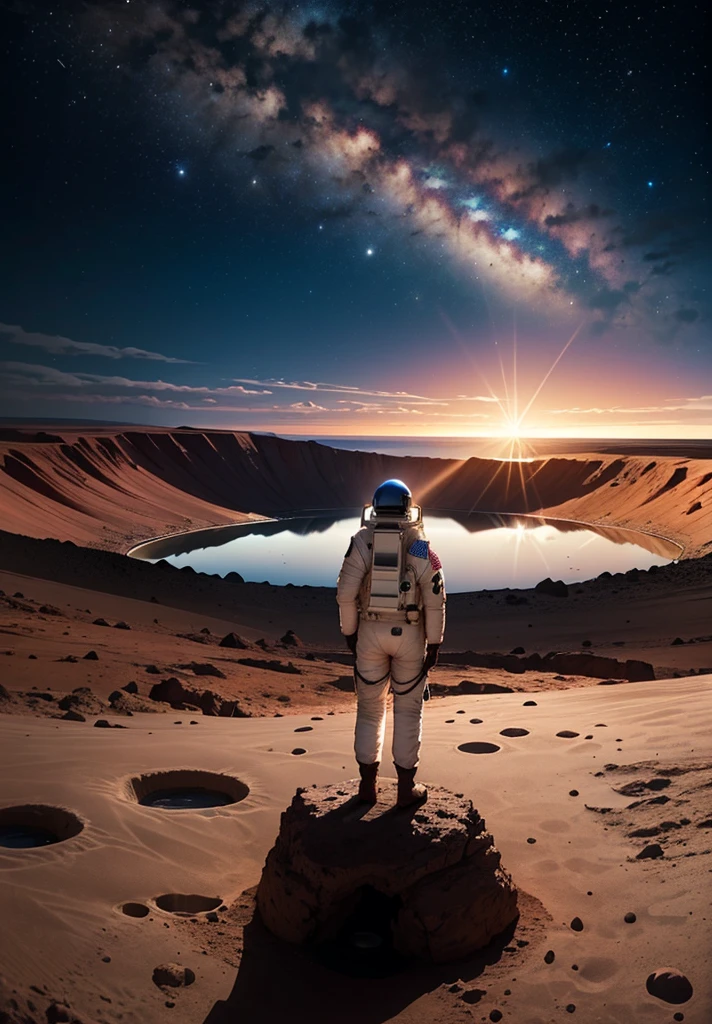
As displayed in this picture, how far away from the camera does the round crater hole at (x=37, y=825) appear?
15.6ft

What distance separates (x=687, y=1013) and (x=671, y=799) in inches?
83.1

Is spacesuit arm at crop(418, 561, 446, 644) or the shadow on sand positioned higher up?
spacesuit arm at crop(418, 561, 446, 644)

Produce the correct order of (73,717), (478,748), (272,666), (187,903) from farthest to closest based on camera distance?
(272,666)
(73,717)
(478,748)
(187,903)

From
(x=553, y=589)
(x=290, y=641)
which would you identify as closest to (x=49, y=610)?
(x=290, y=641)

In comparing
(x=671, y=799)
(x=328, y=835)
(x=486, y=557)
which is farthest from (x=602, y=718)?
(x=486, y=557)

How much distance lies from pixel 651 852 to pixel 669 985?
1.26m

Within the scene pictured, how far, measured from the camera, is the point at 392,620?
4.55m

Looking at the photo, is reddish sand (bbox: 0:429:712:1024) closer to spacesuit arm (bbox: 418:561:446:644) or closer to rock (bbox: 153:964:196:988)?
rock (bbox: 153:964:196:988)

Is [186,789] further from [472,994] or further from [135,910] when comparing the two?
[472,994]

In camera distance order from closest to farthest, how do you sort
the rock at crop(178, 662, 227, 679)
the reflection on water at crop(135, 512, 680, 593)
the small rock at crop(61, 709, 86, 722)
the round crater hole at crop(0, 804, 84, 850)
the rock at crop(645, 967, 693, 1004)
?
the rock at crop(645, 967, 693, 1004), the round crater hole at crop(0, 804, 84, 850), the small rock at crop(61, 709, 86, 722), the rock at crop(178, 662, 227, 679), the reflection on water at crop(135, 512, 680, 593)

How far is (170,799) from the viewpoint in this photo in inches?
225

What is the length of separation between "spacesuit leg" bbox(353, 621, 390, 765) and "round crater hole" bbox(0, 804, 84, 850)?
6.50 ft

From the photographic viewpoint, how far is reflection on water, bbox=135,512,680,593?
3778cm

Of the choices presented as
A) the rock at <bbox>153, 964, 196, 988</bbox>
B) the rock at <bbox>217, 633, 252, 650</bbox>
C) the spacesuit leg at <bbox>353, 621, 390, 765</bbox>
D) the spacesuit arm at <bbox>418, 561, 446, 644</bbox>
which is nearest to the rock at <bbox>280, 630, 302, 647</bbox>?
the rock at <bbox>217, 633, 252, 650</bbox>
